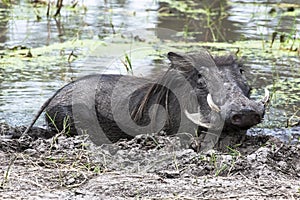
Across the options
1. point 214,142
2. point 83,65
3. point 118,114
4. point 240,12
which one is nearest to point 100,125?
point 118,114

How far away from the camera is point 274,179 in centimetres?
332

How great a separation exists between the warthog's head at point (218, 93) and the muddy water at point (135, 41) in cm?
70

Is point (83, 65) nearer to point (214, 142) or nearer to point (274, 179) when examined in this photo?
point (214, 142)

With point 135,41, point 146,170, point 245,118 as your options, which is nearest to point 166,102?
point 245,118

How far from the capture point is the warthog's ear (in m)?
4.32

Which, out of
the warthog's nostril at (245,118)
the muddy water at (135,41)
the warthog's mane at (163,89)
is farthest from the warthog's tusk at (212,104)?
the muddy water at (135,41)

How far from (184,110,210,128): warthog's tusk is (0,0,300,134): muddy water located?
0.82 m

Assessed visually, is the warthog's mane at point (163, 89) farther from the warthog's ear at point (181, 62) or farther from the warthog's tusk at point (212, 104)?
the warthog's tusk at point (212, 104)

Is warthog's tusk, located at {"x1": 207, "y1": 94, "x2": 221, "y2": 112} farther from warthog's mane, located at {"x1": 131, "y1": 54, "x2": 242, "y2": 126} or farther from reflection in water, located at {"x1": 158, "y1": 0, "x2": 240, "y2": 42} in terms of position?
reflection in water, located at {"x1": 158, "y1": 0, "x2": 240, "y2": 42}

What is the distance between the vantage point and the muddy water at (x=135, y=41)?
224 inches

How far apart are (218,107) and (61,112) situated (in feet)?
3.87

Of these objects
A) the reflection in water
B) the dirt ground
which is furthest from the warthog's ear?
the reflection in water

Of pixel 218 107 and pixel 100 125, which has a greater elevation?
pixel 218 107

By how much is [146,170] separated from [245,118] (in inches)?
24.5
